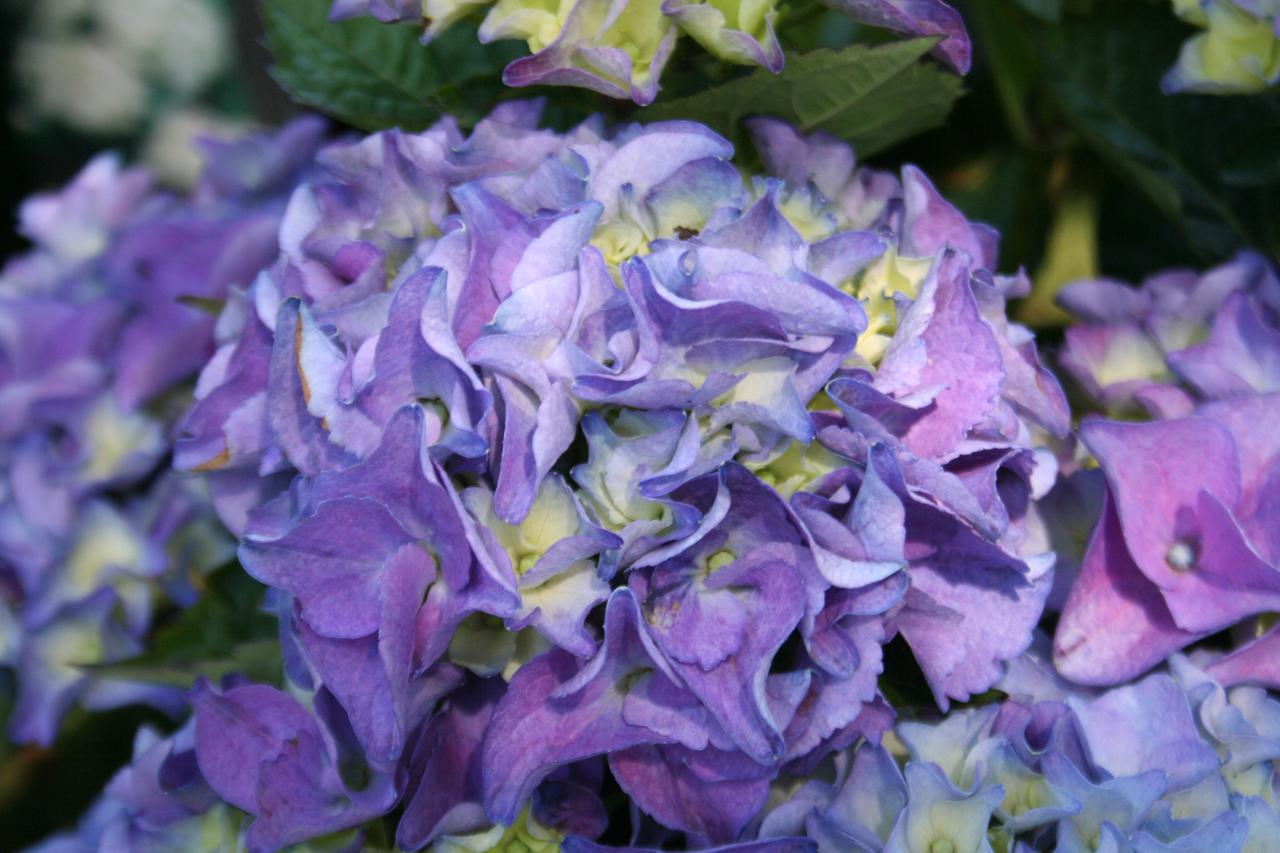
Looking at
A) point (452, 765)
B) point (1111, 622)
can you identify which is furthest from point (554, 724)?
point (1111, 622)

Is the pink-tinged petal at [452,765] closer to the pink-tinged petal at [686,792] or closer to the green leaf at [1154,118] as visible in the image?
the pink-tinged petal at [686,792]

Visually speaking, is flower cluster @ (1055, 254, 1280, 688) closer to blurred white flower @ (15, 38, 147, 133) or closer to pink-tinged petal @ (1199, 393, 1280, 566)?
pink-tinged petal @ (1199, 393, 1280, 566)

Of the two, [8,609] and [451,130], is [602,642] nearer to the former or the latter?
[451,130]

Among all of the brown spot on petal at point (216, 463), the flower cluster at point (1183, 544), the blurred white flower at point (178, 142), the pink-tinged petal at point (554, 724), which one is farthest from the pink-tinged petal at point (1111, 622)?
the blurred white flower at point (178, 142)

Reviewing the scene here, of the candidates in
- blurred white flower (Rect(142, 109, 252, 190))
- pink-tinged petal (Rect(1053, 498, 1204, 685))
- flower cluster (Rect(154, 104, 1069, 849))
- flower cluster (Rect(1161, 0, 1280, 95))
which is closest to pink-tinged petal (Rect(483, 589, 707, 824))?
flower cluster (Rect(154, 104, 1069, 849))

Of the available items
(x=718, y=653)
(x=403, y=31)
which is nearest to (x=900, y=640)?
(x=718, y=653)

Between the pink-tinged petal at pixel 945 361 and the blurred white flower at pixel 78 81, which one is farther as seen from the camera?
the blurred white flower at pixel 78 81
